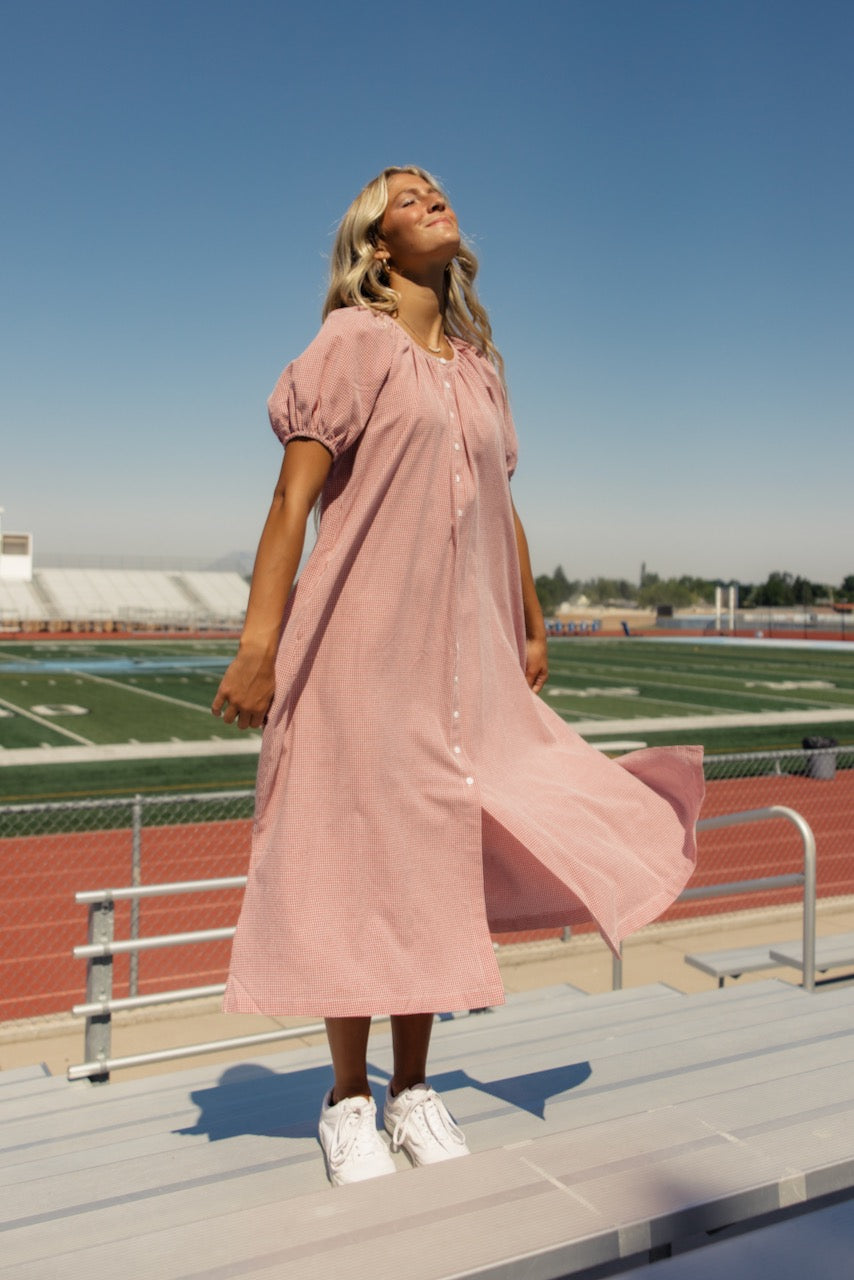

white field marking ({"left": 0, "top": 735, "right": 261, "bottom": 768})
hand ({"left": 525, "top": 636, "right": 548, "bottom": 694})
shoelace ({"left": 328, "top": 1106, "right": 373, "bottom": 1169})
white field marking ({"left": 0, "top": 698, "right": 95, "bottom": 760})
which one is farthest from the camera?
white field marking ({"left": 0, "top": 698, "right": 95, "bottom": 760})

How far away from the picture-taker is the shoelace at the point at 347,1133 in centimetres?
220

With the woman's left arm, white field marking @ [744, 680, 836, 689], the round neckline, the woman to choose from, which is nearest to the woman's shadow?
the woman

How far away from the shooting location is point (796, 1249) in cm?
182

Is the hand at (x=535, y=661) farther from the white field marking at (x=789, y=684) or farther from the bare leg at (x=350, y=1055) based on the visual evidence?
the white field marking at (x=789, y=684)

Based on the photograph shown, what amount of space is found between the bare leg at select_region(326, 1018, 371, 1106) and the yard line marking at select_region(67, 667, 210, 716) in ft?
57.6

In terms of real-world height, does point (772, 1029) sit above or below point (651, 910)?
below

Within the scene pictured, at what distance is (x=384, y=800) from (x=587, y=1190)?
724 mm

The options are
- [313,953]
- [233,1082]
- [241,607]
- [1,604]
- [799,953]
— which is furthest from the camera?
[241,607]

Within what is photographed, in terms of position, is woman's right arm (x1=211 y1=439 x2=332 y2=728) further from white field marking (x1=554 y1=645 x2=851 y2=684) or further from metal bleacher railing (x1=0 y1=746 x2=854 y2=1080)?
white field marking (x1=554 y1=645 x2=851 y2=684)

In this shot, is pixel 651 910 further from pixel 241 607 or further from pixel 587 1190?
pixel 241 607

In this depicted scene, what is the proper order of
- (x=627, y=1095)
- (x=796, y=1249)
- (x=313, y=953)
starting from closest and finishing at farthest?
(x=796, y=1249), (x=313, y=953), (x=627, y=1095)

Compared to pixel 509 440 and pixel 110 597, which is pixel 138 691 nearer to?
pixel 509 440

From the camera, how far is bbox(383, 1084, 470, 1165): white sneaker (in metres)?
2.23

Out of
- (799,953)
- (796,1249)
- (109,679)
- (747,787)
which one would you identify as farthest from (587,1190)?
(109,679)
